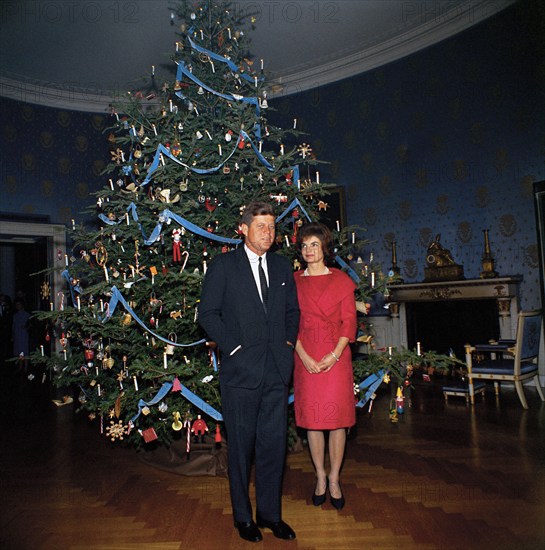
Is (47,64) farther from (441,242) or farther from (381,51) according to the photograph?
(441,242)

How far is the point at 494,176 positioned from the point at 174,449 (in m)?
5.02

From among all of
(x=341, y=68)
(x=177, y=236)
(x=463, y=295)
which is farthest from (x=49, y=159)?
(x=463, y=295)

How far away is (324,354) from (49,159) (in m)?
6.54

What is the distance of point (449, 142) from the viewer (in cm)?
657

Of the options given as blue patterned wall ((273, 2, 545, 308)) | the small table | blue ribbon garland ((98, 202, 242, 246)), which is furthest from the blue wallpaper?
blue ribbon garland ((98, 202, 242, 246))

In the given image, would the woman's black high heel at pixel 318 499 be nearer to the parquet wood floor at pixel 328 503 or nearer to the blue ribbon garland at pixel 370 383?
the parquet wood floor at pixel 328 503

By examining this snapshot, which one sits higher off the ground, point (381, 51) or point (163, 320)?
point (381, 51)

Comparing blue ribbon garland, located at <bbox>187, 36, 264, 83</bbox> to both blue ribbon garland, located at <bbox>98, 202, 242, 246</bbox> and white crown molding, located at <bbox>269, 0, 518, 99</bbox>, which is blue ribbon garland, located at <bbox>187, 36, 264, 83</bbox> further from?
white crown molding, located at <bbox>269, 0, 518, 99</bbox>

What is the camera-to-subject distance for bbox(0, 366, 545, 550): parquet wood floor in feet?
7.36

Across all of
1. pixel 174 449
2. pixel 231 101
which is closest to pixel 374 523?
pixel 174 449

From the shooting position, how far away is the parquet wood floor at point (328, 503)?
2242mm

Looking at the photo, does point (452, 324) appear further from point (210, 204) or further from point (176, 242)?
point (176, 242)

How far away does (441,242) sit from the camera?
670cm

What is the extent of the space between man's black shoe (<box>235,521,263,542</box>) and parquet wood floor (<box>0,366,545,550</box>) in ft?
0.11
